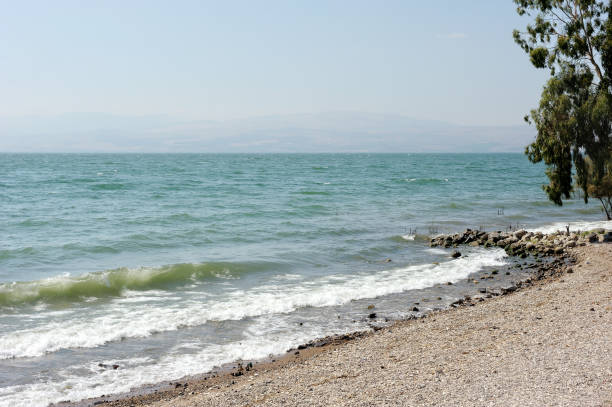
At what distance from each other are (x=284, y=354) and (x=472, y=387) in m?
4.40

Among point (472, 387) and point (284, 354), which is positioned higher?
point (472, 387)

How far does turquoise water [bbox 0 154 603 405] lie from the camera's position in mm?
10906

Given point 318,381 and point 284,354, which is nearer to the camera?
point 318,381

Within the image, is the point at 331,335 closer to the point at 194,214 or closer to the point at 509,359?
the point at 509,359

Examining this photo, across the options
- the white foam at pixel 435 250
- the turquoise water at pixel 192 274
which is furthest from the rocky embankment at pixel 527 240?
the turquoise water at pixel 192 274

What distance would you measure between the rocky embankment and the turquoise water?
3.56ft

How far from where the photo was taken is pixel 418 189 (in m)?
53.2

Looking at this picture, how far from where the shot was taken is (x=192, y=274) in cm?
1822

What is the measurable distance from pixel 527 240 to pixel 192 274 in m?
14.2

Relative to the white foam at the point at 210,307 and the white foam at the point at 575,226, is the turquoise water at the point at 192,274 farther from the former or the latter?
the white foam at the point at 575,226

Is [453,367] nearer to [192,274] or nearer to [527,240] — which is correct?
[192,274]

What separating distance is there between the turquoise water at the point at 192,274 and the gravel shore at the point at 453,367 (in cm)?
140

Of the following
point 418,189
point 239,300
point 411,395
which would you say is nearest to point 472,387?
point 411,395

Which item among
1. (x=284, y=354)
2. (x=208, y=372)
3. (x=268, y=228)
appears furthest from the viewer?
(x=268, y=228)
